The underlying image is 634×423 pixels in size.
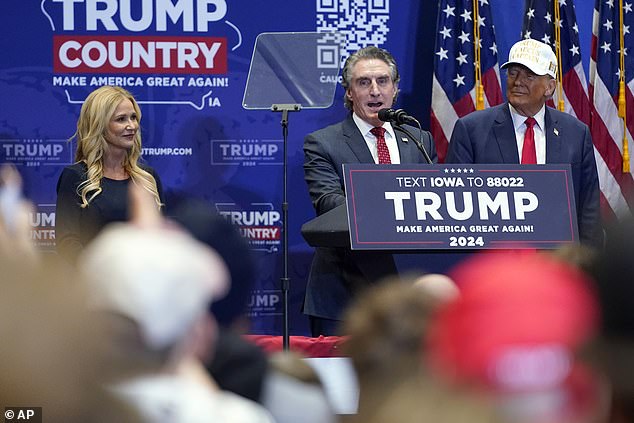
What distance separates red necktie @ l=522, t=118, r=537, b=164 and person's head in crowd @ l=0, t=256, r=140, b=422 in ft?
12.6

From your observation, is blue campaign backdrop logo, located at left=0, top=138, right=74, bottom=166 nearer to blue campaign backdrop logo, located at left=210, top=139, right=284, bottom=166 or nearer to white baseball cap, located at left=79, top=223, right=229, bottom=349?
blue campaign backdrop logo, located at left=210, top=139, right=284, bottom=166

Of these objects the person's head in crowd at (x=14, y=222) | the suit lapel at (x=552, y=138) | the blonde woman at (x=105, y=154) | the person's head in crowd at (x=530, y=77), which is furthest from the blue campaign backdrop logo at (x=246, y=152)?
the person's head in crowd at (x=14, y=222)

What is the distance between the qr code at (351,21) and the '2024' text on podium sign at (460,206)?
3.05 meters

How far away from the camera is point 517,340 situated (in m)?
0.75

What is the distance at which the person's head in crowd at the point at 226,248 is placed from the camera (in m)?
0.93

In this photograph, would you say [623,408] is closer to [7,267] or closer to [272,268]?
[7,267]

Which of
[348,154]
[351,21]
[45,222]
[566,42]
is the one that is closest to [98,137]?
[348,154]

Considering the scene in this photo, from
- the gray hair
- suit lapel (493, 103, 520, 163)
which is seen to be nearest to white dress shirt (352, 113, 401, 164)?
the gray hair

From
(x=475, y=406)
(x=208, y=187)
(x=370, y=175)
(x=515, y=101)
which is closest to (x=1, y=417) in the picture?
(x=475, y=406)

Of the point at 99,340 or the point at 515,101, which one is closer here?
the point at 99,340

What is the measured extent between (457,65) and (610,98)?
3.25 ft

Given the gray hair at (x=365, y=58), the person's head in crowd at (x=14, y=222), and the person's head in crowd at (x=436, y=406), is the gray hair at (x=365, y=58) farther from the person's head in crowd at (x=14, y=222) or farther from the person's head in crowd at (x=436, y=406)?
the person's head in crowd at (x=436, y=406)

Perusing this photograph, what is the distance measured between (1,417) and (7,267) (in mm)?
329

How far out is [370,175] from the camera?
11.2 ft
